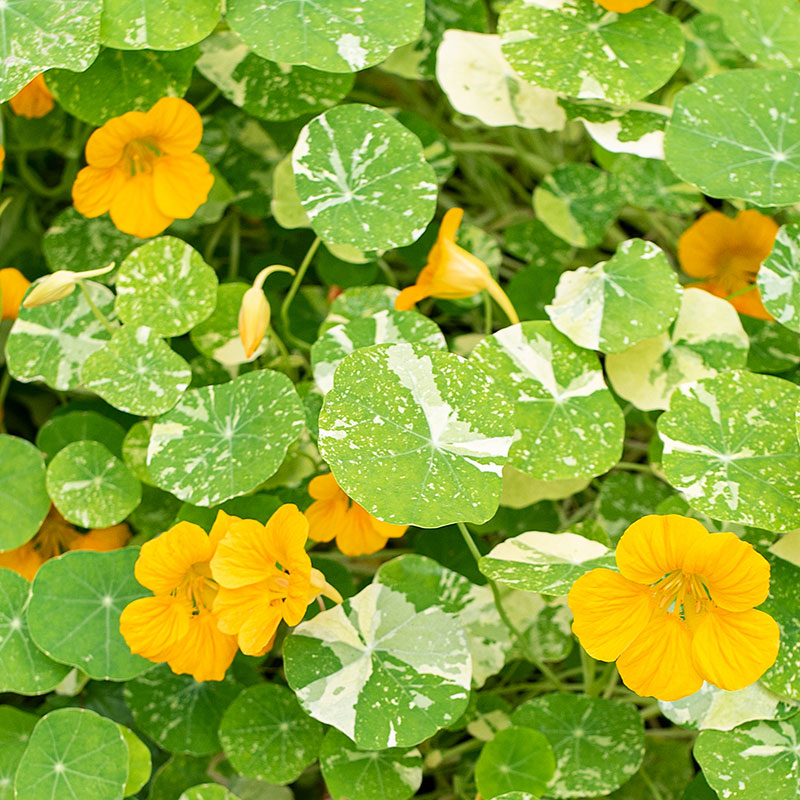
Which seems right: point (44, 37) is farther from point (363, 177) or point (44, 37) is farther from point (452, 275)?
point (452, 275)

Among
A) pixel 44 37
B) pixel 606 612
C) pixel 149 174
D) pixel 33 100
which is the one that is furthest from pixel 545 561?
pixel 33 100

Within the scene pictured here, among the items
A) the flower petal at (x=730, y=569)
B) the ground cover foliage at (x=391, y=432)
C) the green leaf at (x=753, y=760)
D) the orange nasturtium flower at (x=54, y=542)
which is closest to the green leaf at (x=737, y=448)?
the ground cover foliage at (x=391, y=432)

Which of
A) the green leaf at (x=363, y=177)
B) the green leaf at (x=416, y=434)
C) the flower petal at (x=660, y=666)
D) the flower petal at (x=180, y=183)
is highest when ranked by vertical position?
the green leaf at (x=363, y=177)

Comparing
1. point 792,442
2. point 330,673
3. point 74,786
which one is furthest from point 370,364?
point 74,786

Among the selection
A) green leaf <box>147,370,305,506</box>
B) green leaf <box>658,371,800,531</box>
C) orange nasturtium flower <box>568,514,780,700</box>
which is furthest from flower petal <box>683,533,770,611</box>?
green leaf <box>147,370,305,506</box>

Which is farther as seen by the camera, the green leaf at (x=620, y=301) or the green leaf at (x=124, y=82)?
the green leaf at (x=124, y=82)

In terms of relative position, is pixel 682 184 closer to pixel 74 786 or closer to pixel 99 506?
pixel 99 506

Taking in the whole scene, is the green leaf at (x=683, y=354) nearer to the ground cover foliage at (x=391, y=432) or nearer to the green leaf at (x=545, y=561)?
the ground cover foliage at (x=391, y=432)
